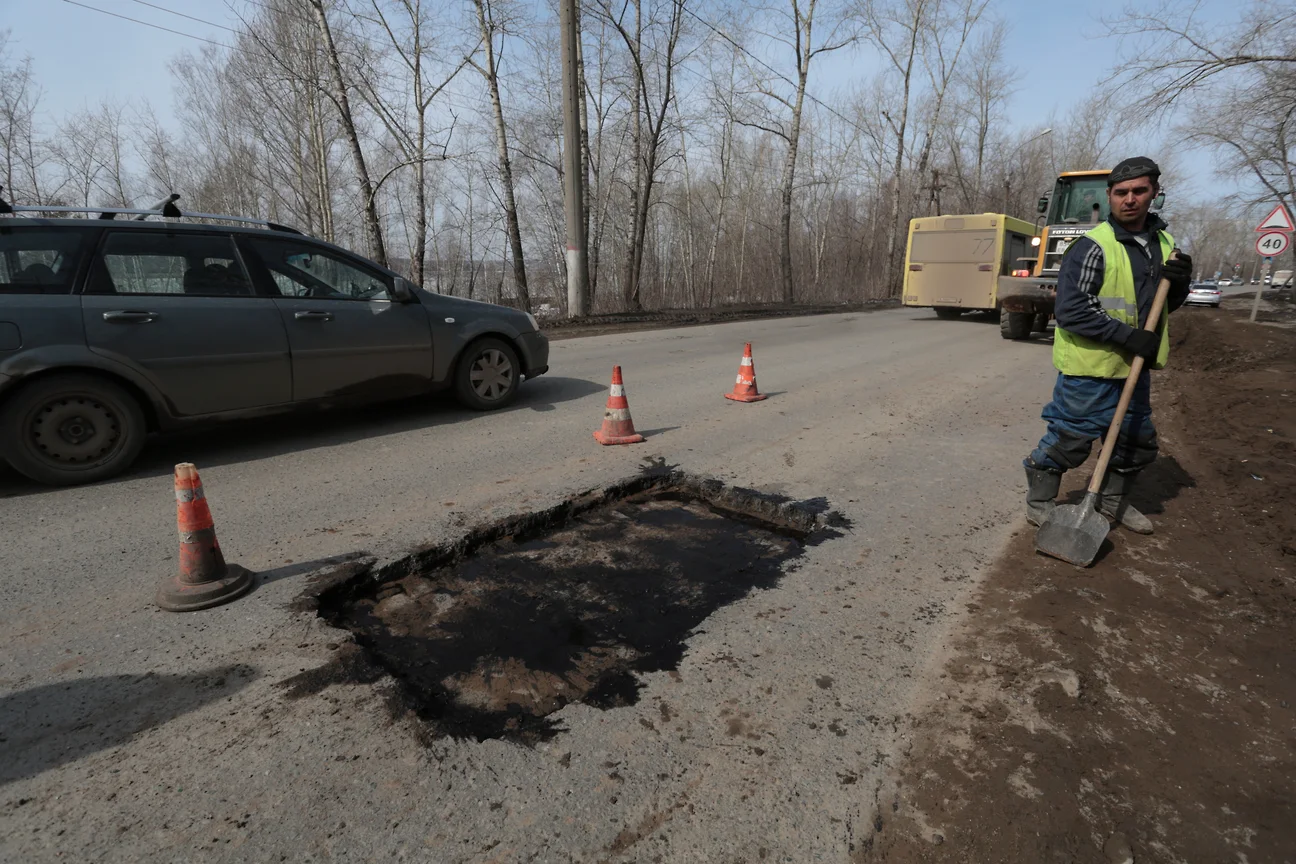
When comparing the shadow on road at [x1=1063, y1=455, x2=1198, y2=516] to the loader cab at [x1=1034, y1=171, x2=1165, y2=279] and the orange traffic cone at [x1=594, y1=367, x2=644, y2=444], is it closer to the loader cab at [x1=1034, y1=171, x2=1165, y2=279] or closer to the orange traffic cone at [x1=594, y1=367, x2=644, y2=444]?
the orange traffic cone at [x1=594, y1=367, x2=644, y2=444]

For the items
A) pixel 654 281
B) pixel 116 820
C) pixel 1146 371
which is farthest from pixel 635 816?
pixel 654 281

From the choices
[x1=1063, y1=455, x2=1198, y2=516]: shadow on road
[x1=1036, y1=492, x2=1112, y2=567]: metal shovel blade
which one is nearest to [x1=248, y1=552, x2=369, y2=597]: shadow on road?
[x1=1036, y1=492, x2=1112, y2=567]: metal shovel blade

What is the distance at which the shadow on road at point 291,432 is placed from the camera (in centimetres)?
463

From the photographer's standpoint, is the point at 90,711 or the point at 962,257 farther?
the point at 962,257

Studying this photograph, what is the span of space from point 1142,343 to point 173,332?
5873mm

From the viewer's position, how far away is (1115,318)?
10.8 feet

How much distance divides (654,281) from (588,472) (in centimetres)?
2751

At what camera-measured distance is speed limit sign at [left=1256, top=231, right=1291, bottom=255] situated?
59.2ft

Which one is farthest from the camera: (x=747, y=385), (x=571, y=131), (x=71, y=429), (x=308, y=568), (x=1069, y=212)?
(x=1069, y=212)

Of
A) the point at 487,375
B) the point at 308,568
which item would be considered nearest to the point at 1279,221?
the point at 487,375

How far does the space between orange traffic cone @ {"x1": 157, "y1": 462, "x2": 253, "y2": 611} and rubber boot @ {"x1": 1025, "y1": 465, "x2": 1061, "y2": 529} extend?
4217mm

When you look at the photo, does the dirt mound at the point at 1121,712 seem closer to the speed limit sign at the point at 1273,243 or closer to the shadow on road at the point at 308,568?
the shadow on road at the point at 308,568

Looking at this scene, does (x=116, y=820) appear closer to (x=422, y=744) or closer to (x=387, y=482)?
(x=422, y=744)

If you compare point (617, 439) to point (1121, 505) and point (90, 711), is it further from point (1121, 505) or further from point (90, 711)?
point (90, 711)
